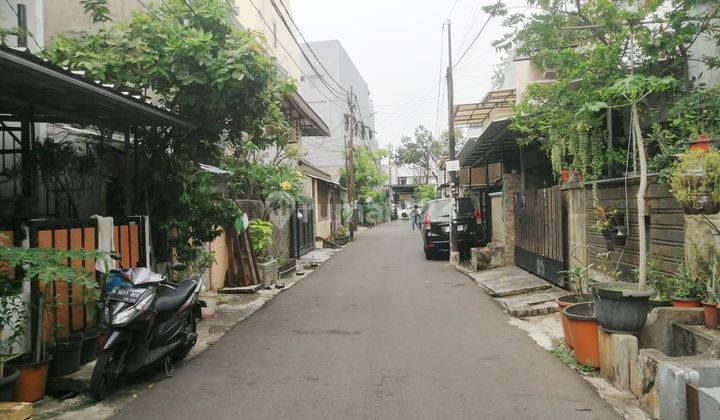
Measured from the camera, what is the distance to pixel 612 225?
7.36 m

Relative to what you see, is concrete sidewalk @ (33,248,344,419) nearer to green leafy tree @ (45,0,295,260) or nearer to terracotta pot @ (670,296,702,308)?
green leafy tree @ (45,0,295,260)

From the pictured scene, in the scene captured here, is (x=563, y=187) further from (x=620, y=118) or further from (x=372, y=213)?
(x=372, y=213)

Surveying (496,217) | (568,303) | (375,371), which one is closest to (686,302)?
(568,303)

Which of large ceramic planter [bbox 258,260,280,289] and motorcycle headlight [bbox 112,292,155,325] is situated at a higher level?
motorcycle headlight [bbox 112,292,155,325]

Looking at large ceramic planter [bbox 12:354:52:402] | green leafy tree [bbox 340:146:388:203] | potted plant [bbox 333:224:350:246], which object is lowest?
large ceramic planter [bbox 12:354:52:402]

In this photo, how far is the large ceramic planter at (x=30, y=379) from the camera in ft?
15.5

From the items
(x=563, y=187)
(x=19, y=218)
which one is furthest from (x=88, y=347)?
(x=563, y=187)

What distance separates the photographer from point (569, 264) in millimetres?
9492

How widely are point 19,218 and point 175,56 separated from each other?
3164 millimetres

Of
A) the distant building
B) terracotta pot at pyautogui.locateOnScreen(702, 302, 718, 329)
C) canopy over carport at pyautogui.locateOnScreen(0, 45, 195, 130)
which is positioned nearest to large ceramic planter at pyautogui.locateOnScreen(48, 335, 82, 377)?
canopy over carport at pyautogui.locateOnScreen(0, 45, 195, 130)

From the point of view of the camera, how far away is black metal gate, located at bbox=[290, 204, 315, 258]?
1844 centimetres

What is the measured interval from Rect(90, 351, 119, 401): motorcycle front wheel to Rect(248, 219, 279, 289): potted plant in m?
6.96

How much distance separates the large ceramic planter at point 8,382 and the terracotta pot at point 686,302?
239 inches

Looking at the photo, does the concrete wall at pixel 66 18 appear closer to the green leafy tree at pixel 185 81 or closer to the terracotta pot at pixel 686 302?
the green leafy tree at pixel 185 81
